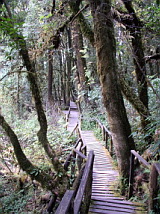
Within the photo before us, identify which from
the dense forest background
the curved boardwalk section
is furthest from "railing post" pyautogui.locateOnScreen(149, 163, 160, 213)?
the curved boardwalk section

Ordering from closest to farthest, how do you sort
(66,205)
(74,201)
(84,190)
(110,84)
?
1. (66,205)
2. (74,201)
3. (84,190)
4. (110,84)

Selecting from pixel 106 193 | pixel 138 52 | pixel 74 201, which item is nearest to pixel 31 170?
pixel 106 193

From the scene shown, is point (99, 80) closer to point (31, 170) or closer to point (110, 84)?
point (110, 84)

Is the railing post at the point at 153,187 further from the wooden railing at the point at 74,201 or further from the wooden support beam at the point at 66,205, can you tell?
the wooden support beam at the point at 66,205

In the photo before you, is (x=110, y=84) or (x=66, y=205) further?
(x=110, y=84)

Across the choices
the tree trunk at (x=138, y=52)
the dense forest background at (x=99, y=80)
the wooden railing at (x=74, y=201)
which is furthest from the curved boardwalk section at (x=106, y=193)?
the tree trunk at (x=138, y=52)

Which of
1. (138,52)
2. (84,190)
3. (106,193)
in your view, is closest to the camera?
(84,190)

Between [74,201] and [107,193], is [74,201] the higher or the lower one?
the higher one

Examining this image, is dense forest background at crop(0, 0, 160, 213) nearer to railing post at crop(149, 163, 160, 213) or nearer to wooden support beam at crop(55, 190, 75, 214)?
railing post at crop(149, 163, 160, 213)

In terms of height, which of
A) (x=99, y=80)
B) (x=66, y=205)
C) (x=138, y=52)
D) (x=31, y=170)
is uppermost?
(x=138, y=52)

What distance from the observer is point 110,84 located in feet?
17.8

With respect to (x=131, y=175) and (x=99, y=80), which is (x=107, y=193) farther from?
(x=99, y=80)

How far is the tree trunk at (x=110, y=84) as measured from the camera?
5449 millimetres

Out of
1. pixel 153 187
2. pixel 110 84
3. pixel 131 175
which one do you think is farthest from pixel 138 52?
pixel 153 187
